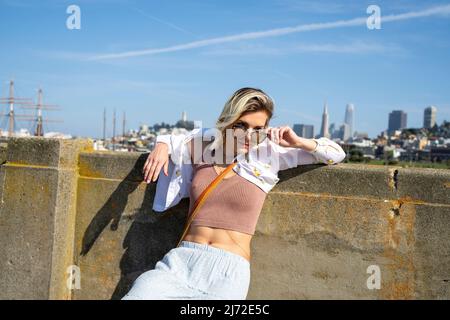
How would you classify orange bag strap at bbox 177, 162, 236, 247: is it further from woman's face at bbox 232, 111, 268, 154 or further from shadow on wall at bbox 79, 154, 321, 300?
shadow on wall at bbox 79, 154, 321, 300

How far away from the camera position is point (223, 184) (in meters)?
3.56

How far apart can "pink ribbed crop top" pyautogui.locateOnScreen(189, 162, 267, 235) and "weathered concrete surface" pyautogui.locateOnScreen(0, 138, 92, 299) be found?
4.24 feet

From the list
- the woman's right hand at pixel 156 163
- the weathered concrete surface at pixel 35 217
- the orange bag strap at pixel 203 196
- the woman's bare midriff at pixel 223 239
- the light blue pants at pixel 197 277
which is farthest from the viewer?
the weathered concrete surface at pixel 35 217

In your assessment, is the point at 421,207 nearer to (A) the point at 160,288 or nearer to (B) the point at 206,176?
(B) the point at 206,176

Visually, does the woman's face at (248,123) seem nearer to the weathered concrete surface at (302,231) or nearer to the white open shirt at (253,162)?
the white open shirt at (253,162)

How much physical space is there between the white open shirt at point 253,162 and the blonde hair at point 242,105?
0.87 feet

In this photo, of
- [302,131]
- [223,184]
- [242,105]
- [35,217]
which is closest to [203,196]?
[223,184]

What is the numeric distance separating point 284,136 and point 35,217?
7.35 ft

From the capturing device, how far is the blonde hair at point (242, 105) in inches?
141

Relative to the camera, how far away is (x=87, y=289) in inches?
171

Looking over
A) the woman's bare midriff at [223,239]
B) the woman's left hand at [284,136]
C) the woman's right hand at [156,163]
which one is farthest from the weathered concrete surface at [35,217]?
the woman's left hand at [284,136]

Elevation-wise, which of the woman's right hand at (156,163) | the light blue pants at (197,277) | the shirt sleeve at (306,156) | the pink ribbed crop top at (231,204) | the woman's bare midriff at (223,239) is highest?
the shirt sleeve at (306,156)
